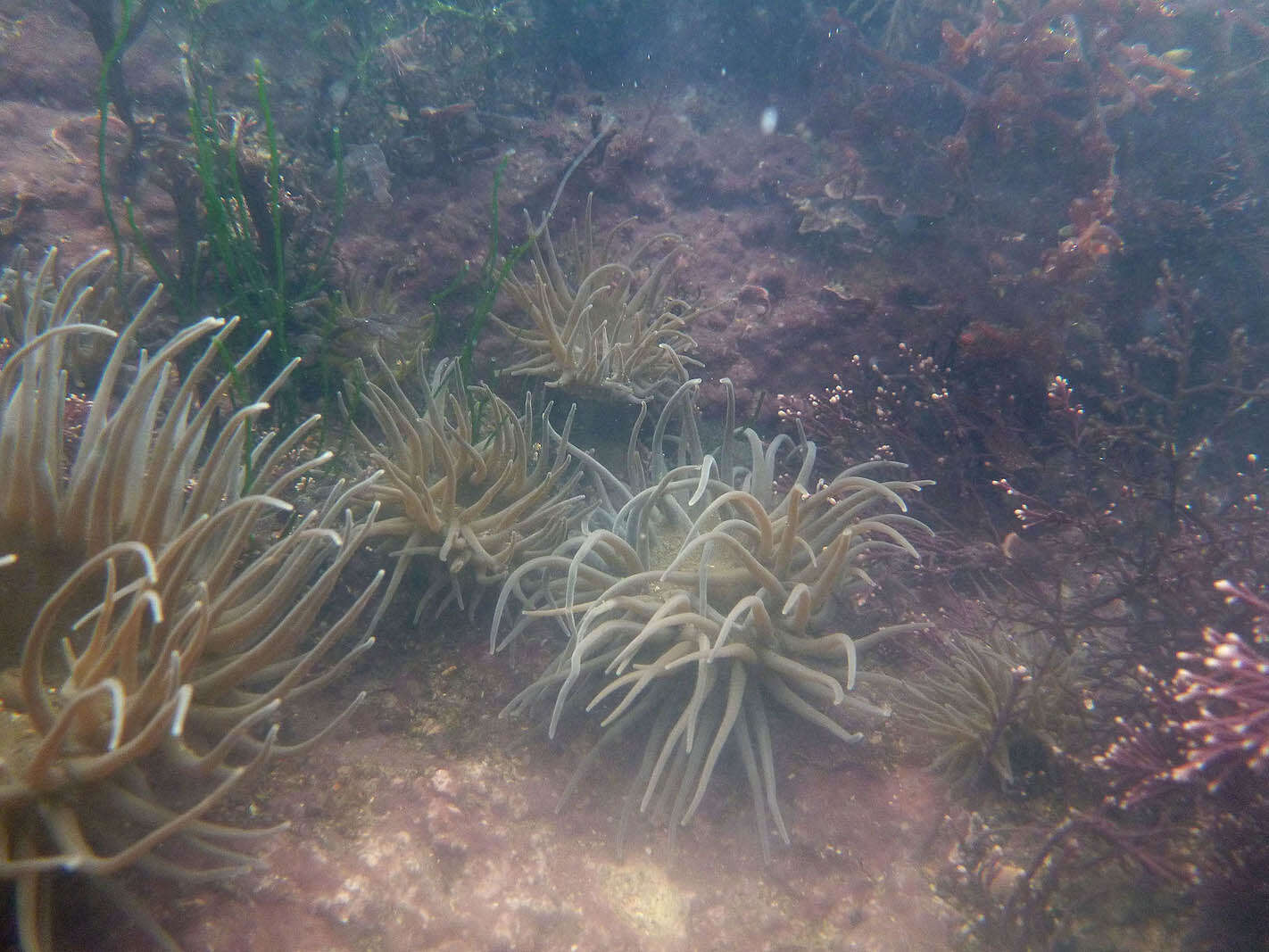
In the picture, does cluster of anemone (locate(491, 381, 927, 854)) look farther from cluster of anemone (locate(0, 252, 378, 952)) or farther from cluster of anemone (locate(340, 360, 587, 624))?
cluster of anemone (locate(0, 252, 378, 952))

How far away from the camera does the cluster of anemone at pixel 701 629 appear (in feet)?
8.84

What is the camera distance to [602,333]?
417cm

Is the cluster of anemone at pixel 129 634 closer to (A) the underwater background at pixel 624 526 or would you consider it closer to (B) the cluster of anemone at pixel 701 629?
(A) the underwater background at pixel 624 526

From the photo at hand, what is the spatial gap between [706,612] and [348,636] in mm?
1650

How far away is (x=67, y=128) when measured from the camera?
5301 millimetres

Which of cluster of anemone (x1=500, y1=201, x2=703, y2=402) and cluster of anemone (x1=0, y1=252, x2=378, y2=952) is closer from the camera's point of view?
cluster of anemone (x1=0, y1=252, x2=378, y2=952)

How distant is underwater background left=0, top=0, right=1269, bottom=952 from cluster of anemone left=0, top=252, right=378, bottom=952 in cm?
2

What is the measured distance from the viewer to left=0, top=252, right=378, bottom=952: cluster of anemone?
5.37 ft

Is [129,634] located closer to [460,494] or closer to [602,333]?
[460,494]

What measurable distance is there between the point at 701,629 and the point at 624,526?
2.34 feet

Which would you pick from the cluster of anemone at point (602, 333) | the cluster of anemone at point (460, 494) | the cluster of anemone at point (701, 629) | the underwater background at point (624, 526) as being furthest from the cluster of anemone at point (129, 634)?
the cluster of anemone at point (602, 333)

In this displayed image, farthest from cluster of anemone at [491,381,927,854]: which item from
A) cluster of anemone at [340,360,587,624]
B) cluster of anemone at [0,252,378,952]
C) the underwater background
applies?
cluster of anemone at [0,252,378,952]

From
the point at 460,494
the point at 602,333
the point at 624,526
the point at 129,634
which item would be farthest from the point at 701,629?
the point at 602,333

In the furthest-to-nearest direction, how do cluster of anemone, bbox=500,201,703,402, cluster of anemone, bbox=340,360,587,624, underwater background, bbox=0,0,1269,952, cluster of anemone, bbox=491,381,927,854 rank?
cluster of anemone, bbox=500,201,703,402
cluster of anemone, bbox=340,360,587,624
cluster of anemone, bbox=491,381,927,854
underwater background, bbox=0,0,1269,952
